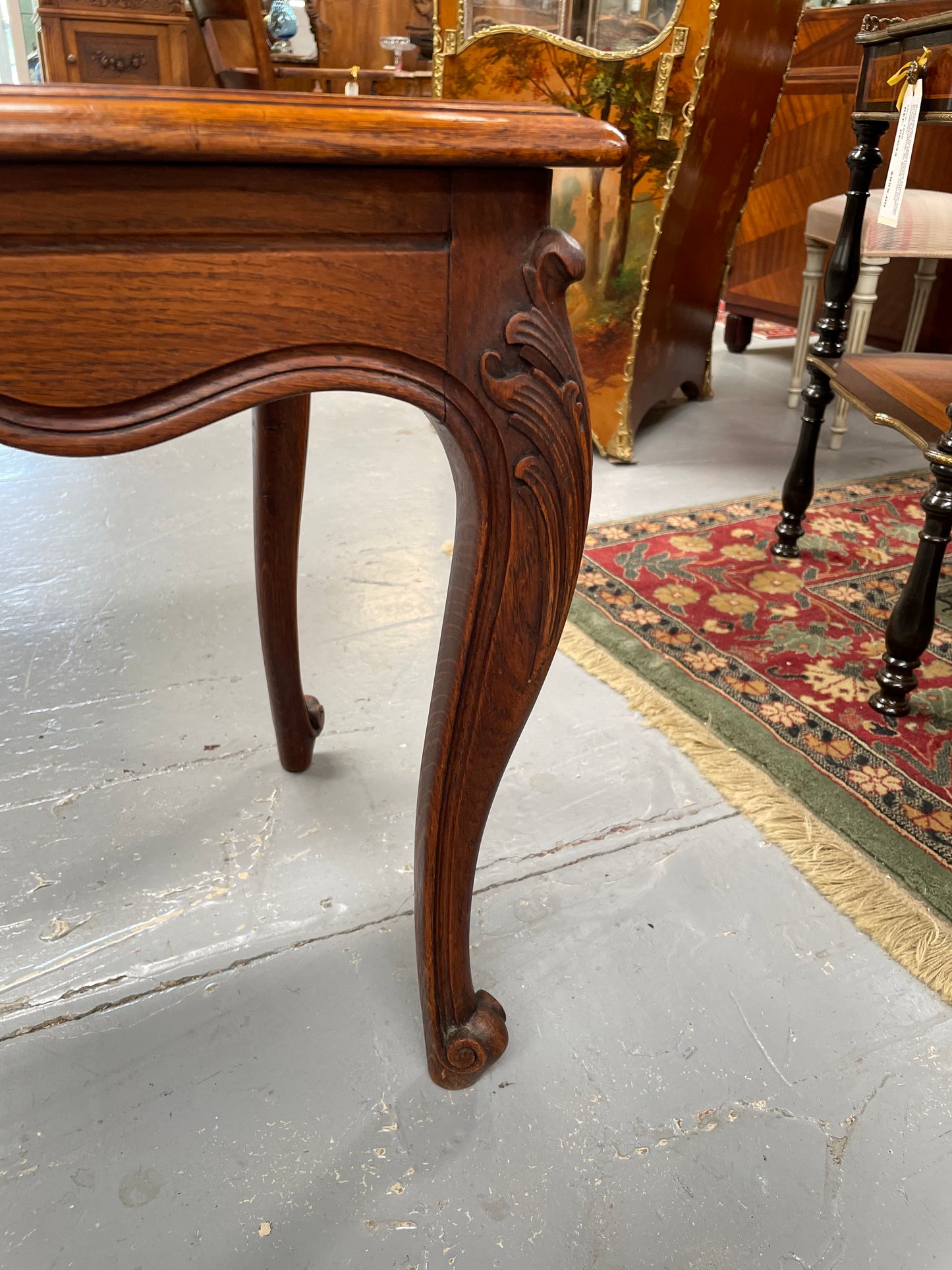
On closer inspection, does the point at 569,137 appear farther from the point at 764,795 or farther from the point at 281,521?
the point at 764,795

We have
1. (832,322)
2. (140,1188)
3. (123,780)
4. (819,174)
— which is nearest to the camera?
(140,1188)

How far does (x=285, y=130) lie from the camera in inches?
16.5

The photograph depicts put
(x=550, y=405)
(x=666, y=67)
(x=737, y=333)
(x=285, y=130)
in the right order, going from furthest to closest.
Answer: (x=737, y=333) < (x=666, y=67) < (x=550, y=405) < (x=285, y=130)

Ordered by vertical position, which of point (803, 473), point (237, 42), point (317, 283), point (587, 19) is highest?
point (587, 19)

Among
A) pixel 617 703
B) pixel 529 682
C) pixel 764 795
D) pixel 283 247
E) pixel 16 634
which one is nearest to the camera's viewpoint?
pixel 283 247

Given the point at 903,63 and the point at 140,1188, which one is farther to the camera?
the point at 903,63

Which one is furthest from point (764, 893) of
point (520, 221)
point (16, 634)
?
point (16, 634)

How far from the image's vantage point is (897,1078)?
81 centimetres

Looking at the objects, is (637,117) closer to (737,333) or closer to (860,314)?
(860,314)

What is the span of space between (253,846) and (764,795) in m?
0.62

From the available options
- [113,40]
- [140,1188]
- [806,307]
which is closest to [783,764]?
[140,1188]

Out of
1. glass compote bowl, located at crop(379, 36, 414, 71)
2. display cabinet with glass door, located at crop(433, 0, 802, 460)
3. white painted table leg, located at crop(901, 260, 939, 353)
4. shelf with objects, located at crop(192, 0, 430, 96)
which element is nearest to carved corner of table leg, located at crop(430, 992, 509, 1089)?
display cabinet with glass door, located at crop(433, 0, 802, 460)

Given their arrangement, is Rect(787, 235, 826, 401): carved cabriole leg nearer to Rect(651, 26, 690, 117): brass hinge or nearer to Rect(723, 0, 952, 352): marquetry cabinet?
Rect(723, 0, 952, 352): marquetry cabinet

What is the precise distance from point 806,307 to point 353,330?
2.52 metres
